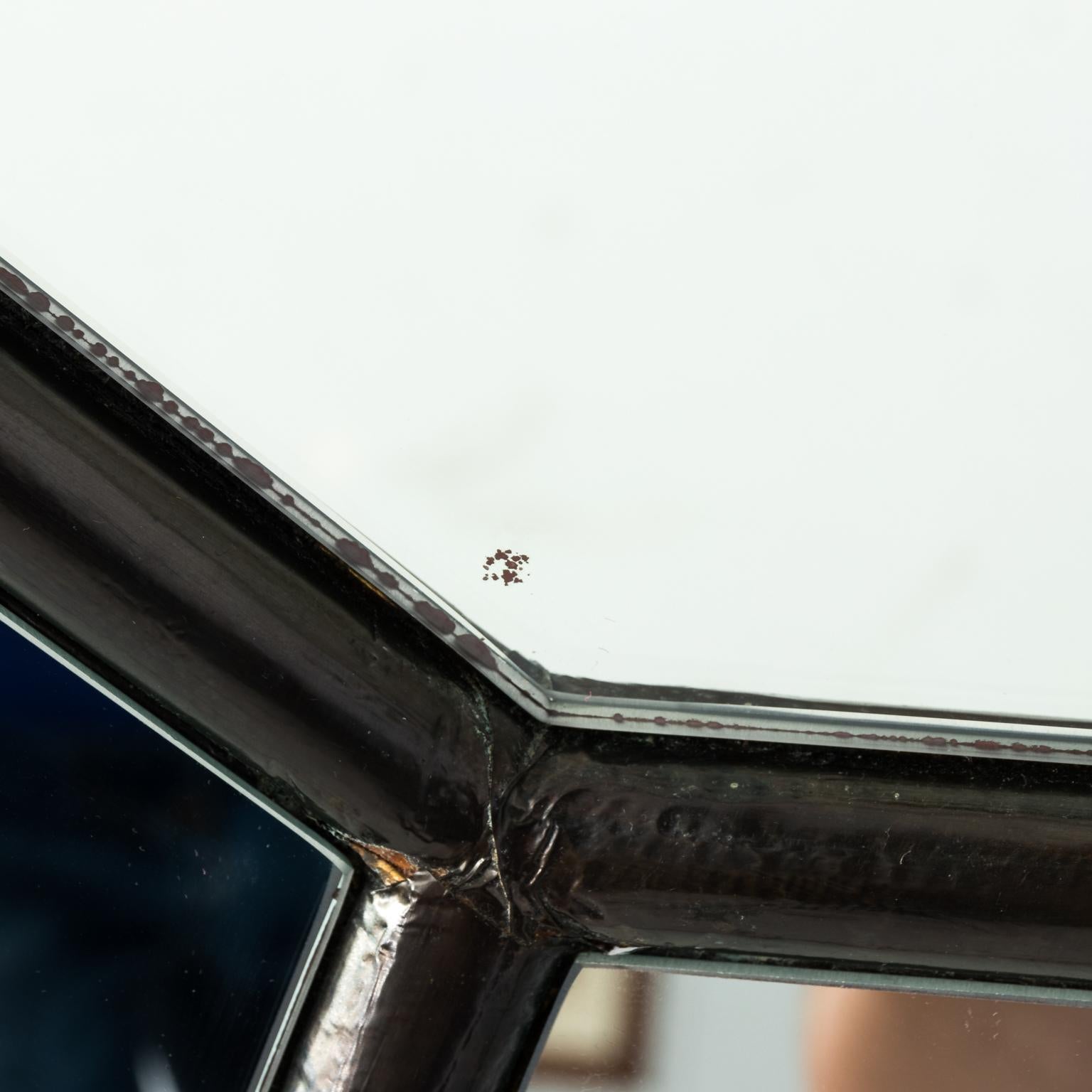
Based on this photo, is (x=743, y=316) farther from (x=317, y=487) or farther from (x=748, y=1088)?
(x=748, y=1088)

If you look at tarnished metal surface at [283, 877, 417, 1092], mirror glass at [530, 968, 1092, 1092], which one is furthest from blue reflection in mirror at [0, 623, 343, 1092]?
mirror glass at [530, 968, 1092, 1092]

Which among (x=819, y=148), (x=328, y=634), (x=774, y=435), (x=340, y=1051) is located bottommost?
(x=340, y=1051)

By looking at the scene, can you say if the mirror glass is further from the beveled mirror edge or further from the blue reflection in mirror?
the blue reflection in mirror

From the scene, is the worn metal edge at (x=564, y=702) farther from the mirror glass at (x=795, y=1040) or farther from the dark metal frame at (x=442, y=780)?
the mirror glass at (x=795, y=1040)

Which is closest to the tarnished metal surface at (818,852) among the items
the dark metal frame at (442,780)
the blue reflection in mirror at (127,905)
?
the dark metal frame at (442,780)

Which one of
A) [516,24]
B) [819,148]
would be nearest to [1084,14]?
[819,148]

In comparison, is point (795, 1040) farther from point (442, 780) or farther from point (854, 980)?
point (442, 780)

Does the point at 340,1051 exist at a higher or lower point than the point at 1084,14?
lower
